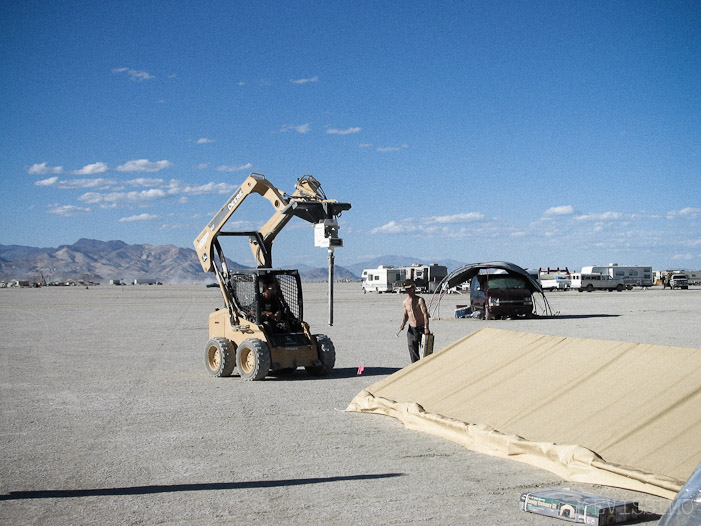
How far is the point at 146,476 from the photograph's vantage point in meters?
7.80

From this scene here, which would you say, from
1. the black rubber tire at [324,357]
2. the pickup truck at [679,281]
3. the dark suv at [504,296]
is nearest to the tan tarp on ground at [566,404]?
the black rubber tire at [324,357]

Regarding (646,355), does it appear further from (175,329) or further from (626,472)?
(175,329)

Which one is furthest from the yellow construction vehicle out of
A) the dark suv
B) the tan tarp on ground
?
the dark suv

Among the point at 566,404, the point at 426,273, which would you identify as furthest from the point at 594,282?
the point at 566,404

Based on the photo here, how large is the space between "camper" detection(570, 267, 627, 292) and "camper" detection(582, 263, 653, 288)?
793 millimetres

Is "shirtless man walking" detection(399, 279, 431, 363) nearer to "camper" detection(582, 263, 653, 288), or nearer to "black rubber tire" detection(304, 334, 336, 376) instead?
"black rubber tire" detection(304, 334, 336, 376)

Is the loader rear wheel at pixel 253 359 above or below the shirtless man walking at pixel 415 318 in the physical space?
below

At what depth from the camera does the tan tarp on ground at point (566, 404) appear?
7.41 meters

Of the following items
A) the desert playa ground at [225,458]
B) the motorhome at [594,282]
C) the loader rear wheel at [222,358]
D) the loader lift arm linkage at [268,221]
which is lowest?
the desert playa ground at [225,458]

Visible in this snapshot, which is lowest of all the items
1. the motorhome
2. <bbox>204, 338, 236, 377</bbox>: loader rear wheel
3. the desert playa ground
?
the desert playa ground

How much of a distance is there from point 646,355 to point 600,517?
3404mm

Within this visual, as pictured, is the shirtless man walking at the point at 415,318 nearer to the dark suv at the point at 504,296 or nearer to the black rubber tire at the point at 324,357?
the black rubber tire at the point at 324,357

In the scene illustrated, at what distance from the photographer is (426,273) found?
76.1 m

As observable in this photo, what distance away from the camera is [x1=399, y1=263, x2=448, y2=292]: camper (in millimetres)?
73938
